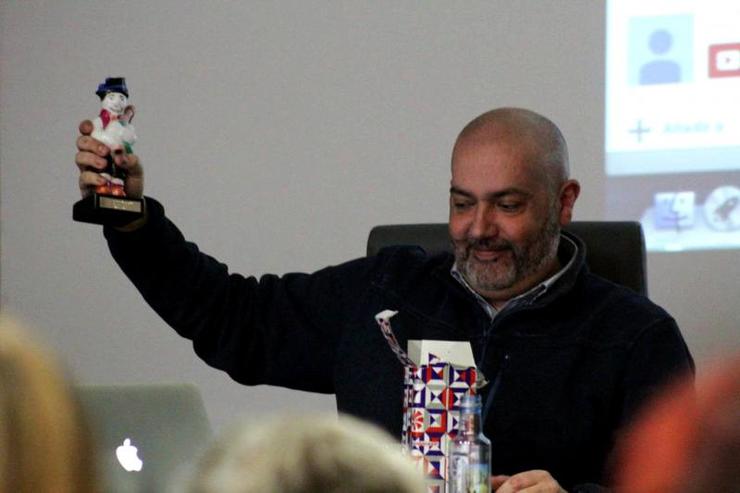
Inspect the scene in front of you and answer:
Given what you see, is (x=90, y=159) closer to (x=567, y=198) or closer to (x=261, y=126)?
(x=567, y=198)

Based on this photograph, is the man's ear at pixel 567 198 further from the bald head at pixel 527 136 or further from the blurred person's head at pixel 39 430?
the blurred person's head at pixel 39 430

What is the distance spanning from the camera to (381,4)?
154 inches

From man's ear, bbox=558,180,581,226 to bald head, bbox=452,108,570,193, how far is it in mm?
14

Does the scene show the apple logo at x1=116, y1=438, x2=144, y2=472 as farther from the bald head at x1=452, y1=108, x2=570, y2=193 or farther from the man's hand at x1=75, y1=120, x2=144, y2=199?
the bald head at x1=452, y1=108, x2=570, y2=193

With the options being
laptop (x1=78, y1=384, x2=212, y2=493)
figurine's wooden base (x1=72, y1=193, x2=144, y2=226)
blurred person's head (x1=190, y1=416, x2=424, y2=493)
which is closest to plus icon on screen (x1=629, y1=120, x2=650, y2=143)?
figurine's wooden base (x1=72, y1=193, x2=144, y2=226)

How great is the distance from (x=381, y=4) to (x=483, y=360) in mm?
2033

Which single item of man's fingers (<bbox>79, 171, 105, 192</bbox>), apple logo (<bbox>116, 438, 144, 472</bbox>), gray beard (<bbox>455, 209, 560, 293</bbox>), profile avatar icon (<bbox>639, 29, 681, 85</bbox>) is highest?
profile avatar icon (<bbox>639, 29, 681, 85</bbox>)

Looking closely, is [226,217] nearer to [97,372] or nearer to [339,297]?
[97,372]

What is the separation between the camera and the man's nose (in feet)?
7.29

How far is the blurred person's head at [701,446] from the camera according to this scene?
509 mm

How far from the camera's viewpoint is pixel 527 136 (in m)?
2.30

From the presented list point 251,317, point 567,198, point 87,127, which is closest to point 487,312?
point 567,198

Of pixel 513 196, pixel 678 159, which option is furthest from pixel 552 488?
pixel 678 159

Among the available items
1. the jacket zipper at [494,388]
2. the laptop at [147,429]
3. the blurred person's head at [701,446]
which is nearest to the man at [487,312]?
the jacket zipper at [494,388]
